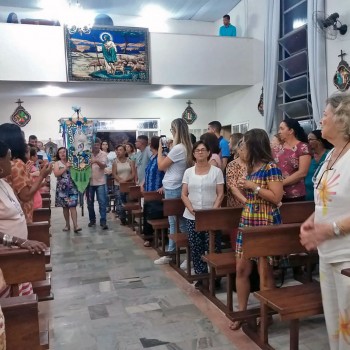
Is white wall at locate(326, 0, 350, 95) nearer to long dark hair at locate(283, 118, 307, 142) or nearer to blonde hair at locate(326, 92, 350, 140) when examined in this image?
long dark hair at locate(283, 118, 307, 142)

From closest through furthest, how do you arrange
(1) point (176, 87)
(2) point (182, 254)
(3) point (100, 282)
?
(3) point (100, 282) → (2) point (182, 254) → (1) point (176, 87)

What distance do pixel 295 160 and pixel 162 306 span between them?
1.65 meters

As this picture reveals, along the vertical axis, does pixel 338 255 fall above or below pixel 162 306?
above

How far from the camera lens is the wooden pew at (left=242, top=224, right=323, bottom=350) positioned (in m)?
1.85

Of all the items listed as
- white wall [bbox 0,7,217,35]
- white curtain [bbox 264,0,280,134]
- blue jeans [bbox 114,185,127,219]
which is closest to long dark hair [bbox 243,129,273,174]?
blue jeans [bbox 114,185,127,219]

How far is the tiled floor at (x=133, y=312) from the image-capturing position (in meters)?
2.33

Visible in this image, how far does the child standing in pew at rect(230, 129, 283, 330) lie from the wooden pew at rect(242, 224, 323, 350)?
0.18m

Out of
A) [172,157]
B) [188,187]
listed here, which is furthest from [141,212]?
[188,187]

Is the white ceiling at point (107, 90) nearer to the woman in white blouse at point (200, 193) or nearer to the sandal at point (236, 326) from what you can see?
the woman in white blouse at point (200, 193)

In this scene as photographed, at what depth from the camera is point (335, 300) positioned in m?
1.65

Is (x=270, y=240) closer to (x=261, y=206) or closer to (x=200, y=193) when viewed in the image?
(x=261, y=206)

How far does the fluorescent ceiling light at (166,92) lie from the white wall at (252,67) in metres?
1.41

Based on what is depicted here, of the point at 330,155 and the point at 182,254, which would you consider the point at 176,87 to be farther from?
the point at 330,155

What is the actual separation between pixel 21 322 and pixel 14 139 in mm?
1394
